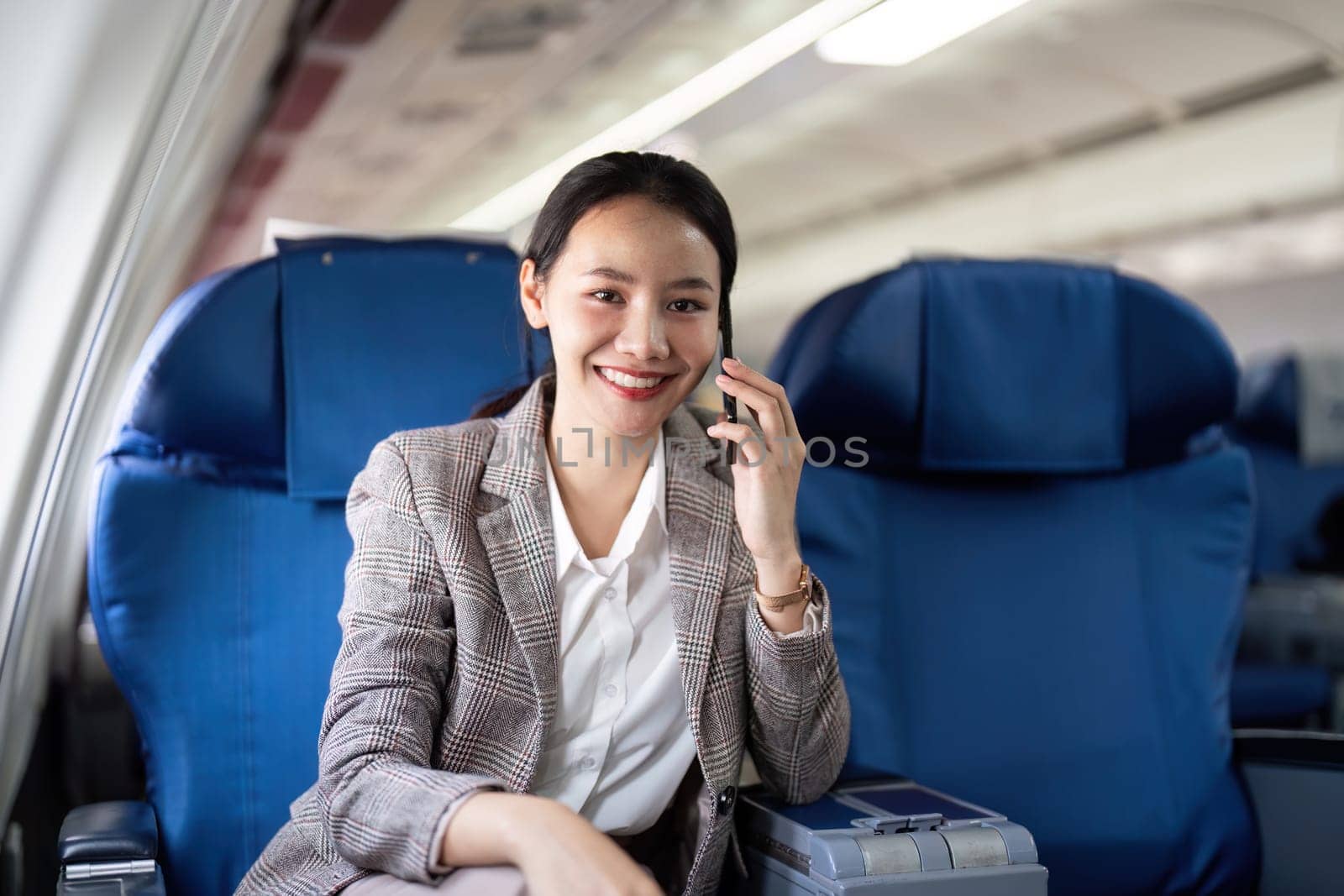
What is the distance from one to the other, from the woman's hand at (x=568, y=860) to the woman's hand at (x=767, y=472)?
49 cm

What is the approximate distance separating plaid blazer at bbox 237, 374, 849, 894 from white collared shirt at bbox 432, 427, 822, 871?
0.13ft

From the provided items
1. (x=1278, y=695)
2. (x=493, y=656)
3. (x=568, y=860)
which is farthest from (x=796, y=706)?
(x=1278, y=695)

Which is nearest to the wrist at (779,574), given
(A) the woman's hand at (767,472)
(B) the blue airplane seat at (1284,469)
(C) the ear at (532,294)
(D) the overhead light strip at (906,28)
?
(A) the woman's hand at (767,472)

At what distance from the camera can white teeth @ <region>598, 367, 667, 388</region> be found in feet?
5.61

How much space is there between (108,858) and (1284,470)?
14.6 feet

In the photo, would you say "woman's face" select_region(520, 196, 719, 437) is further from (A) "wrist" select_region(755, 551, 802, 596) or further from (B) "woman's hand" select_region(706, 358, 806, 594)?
(A) "wrist" select_region(755, 551, 802, 596)

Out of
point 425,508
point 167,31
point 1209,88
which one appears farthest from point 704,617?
point 1209,88

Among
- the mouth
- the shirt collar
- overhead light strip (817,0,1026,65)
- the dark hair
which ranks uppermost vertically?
overhead light strip (817,0,1026,65)

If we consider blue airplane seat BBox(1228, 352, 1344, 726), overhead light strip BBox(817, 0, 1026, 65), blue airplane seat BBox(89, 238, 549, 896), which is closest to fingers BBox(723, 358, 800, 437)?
blue airplane seat BBox(89, 238, 549, 896)

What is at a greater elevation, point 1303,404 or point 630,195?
point 630,195

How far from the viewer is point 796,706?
175 centimetres

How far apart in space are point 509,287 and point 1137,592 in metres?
1.29

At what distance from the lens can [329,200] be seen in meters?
12.2

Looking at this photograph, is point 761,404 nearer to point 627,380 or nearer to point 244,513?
point 627,380
